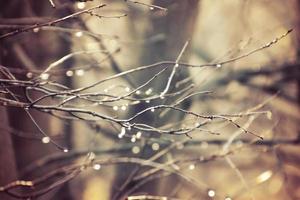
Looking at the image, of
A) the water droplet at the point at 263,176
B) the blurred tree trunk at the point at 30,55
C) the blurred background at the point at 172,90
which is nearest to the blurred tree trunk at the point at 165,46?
the blurred background at the point at 172,90

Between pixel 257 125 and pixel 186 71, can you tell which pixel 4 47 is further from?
pixel 257 125

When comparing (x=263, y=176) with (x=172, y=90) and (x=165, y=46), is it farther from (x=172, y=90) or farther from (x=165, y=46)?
(x=172, y=90)

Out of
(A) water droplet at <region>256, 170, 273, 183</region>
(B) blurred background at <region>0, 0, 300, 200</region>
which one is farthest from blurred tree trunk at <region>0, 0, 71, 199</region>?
(A) water droplet at <region>256, 170, 273, 183</region>

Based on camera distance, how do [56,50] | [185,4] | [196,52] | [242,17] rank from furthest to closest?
[196,52] → [242,17] → [56,50] → [185,4]

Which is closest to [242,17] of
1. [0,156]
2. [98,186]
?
[98,186]

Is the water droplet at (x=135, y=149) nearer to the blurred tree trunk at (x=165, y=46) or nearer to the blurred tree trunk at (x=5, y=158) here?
the blurred tree trunk at (x=165, y=46)

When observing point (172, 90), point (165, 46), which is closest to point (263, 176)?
point (165, 46)
